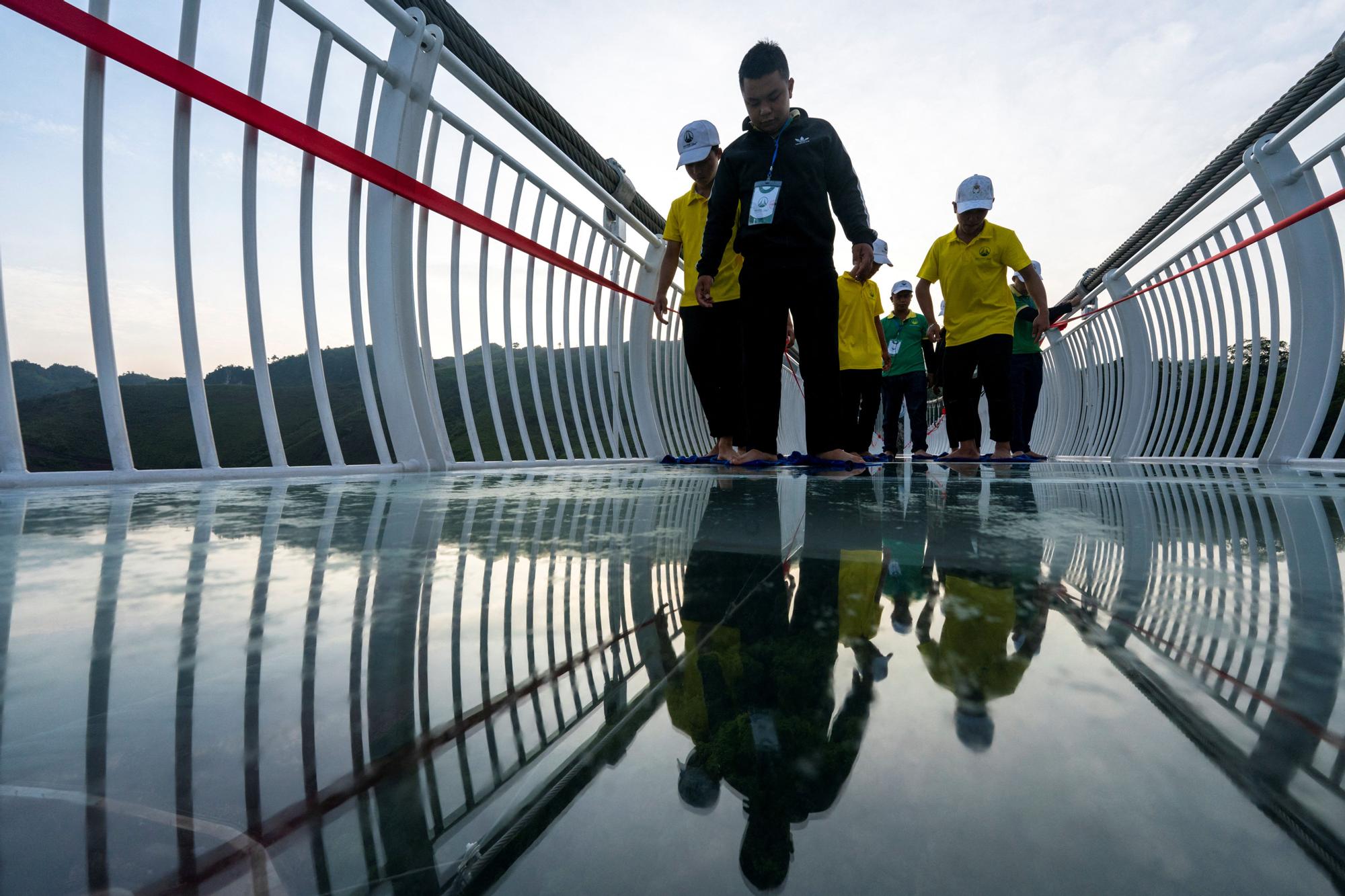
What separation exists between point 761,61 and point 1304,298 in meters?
3.25

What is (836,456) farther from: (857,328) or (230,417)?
(230,417)

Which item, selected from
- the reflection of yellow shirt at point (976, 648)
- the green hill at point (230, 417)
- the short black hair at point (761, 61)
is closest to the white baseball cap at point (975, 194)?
the short black hair at point (761, 61)

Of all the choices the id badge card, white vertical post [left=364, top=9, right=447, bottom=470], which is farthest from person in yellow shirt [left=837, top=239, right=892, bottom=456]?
white vertical post [left=364, top=9, right=447, bottom=470]

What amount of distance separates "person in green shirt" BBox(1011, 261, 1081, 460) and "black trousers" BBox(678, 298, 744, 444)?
2.60 m

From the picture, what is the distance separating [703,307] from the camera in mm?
3908

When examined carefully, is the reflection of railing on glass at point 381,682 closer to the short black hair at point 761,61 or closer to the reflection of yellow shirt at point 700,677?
the reflection of yellow shirt at point 700,677

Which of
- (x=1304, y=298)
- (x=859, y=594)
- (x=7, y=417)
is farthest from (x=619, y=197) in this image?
(x=859, y=594)

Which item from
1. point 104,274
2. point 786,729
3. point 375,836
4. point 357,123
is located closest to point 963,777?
point 786,729

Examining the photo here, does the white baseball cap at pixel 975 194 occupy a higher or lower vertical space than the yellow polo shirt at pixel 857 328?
higher

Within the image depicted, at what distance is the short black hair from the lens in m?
3.06

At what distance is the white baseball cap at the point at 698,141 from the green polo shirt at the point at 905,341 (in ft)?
12.8

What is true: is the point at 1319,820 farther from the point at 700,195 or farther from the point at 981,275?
the point at 981,275

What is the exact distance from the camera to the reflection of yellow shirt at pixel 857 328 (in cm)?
532

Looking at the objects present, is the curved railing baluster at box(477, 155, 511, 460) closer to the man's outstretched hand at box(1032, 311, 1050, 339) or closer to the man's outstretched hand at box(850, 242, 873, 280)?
the man's outstretched hand at box(850, 242, 873, 280)
